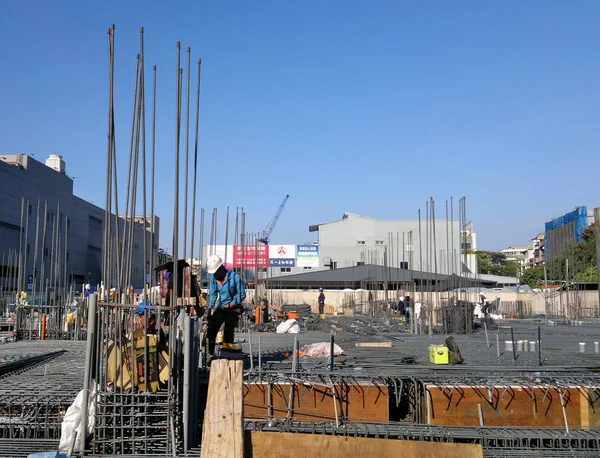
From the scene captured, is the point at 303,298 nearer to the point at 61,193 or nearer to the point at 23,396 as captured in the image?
the point at 61,193

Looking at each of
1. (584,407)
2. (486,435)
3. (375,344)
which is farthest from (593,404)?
(375,344)

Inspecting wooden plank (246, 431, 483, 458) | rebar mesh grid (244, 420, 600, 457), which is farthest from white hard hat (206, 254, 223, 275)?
wooden plank (246, 431, 483, 458)

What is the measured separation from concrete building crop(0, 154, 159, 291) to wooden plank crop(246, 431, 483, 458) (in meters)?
27.2

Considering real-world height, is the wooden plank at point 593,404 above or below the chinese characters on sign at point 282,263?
below

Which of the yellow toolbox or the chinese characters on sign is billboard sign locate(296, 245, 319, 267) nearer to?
the chinese characters on sign

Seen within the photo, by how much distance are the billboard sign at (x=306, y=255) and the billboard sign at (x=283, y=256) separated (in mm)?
517

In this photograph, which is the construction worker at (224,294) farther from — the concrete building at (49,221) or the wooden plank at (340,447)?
the concrete building at (49,221)

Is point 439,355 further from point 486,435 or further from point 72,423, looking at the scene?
point 72,423

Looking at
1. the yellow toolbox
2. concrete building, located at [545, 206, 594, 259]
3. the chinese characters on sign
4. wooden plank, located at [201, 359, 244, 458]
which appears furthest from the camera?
the chinese characters on sign

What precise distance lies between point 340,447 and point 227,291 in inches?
167

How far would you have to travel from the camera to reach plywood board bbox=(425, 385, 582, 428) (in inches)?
242

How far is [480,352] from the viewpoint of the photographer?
10.8m

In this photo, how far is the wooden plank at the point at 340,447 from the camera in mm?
3285

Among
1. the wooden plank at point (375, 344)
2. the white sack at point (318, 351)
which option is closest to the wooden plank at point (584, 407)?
the white sack at point (318, 351)
